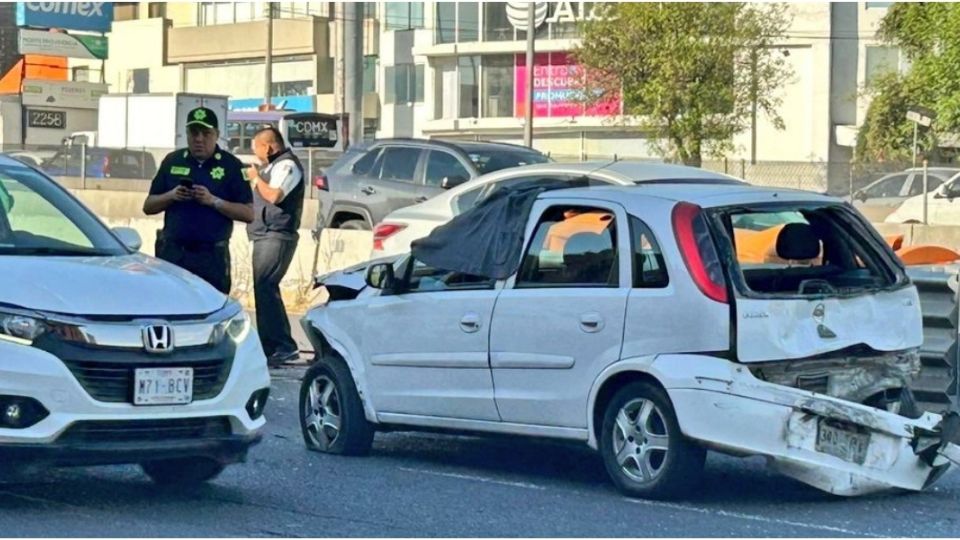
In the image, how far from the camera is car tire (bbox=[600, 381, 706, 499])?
739cm

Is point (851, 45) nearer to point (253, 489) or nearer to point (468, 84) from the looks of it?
point (468, 84)

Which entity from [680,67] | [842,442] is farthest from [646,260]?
[680,67]

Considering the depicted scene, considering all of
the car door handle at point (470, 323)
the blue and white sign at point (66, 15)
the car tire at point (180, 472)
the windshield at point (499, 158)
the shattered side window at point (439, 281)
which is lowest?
the car tire at point (180, 472)

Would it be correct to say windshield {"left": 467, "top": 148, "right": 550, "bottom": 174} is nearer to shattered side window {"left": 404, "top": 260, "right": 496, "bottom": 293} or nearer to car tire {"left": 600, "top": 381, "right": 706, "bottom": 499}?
shattered side window {"left": 404, "top": 260, "right": 496, "bottom": 293}

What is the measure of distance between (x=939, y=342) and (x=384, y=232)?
6.27 metres

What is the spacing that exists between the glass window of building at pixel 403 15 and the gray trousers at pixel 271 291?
1940 inches

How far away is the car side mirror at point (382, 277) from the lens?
8875 millimetres

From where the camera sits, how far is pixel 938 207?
2536 centimetres

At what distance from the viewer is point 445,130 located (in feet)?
194

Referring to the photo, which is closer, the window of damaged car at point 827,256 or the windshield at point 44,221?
the windshield at point 44,221

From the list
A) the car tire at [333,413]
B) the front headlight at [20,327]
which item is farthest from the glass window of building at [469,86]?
the front headlight at [20,327]

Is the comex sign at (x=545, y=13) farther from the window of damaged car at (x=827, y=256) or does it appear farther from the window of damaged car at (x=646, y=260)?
the window of damaged car at (x=646, y=260)

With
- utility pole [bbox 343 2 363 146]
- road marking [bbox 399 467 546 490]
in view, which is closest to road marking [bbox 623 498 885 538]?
road marking [bbox 399 467 546 490]

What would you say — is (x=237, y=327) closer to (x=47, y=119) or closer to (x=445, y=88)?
(x=47, y=119)
